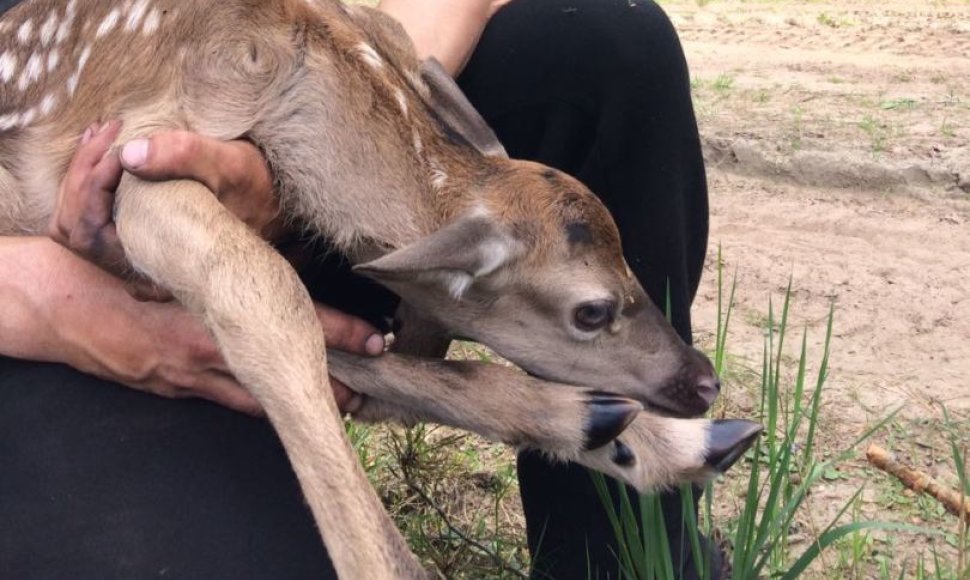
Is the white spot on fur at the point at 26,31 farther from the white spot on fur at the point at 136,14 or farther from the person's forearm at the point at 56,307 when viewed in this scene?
the person's forearm at the point at 56,307

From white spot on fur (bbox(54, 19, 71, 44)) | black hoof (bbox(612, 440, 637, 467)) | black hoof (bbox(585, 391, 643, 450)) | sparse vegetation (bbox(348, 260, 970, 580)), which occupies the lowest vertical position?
sparse vegetation (bbox(348, 260, 970, 580))

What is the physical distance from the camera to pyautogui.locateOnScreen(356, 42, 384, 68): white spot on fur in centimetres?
239

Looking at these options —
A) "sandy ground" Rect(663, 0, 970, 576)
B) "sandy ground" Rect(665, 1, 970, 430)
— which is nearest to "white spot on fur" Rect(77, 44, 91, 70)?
"sandy ground" Rect(665, 1, 970, 430)

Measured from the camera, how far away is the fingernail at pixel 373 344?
2.38m

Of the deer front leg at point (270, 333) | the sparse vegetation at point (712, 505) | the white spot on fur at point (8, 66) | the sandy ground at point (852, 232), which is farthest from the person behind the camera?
the sandy ground at point (852, 232)

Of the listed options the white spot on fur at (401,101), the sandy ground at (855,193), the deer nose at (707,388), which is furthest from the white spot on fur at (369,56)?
the sandy ground at (855,193)

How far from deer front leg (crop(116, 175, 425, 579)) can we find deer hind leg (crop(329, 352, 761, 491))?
0.35m

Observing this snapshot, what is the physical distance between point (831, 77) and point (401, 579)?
Result: 21.0 ft

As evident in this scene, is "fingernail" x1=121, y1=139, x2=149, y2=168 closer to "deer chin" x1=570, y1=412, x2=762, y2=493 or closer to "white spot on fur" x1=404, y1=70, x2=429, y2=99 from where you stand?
"white spot on fur" x1=404, y1=70, x2=429, y2=99

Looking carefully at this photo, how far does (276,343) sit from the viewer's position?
2.01m

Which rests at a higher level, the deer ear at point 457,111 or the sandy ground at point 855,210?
the deer ear at point 457,111

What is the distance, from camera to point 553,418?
2307 mm

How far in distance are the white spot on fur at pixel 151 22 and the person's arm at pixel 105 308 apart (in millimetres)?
268

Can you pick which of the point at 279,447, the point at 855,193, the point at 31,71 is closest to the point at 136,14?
the point at 31,71
